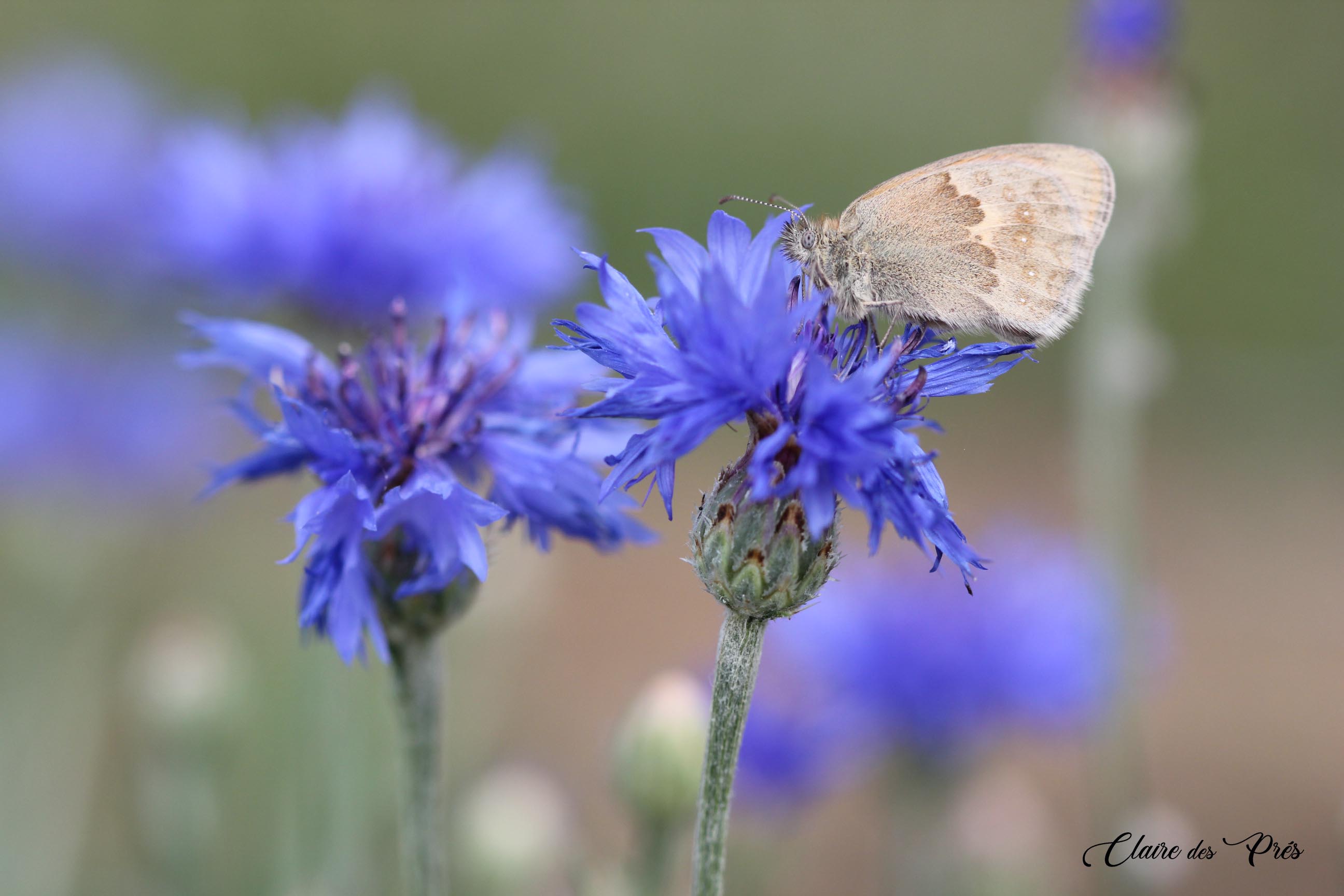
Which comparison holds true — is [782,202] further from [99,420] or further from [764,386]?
[99,420]

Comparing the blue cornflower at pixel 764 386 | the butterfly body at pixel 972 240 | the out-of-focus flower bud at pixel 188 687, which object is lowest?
the out-of-focus flower bud at pixel 188 687

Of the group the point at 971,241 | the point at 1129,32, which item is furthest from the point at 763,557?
the point at 1129,32

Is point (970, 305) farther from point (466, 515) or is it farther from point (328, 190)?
point (328, 190)

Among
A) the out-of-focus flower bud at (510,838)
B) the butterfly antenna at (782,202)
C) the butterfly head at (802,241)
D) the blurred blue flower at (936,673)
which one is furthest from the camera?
the blurred blue flower at (936,673)

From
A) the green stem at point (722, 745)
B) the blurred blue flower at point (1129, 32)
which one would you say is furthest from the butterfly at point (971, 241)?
the blurred blue flower at point (1129, 32)

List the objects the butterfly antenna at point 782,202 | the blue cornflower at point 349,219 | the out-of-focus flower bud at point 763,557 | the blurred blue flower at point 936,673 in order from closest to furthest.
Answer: the out-of-focus flower bud at point 763,557
the butterfly antenna at point 782,202
the blue cornflower at point 349,219
the blurred blue flower at point 936,673

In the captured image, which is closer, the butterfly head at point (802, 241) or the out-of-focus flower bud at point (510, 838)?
the butterfly head at point (802, 241)

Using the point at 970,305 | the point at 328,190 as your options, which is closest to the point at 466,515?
the point at 970,305

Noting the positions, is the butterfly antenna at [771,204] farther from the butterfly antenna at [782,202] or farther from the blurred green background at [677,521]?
the blurred green background at [677,521]
